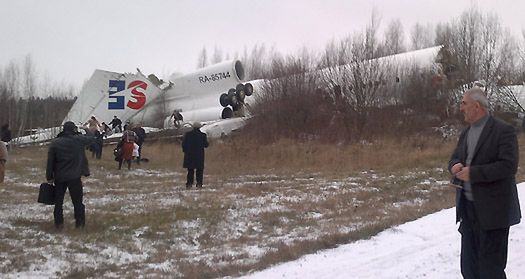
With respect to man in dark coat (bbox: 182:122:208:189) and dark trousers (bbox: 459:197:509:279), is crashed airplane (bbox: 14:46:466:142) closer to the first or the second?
man in dark coat (bbox: 182:122:208:189)

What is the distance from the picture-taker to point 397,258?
592 cm

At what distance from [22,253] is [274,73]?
89.5 feet

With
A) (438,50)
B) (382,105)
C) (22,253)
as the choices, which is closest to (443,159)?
(382,105)

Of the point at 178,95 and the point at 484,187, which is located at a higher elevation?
the point at 178,95

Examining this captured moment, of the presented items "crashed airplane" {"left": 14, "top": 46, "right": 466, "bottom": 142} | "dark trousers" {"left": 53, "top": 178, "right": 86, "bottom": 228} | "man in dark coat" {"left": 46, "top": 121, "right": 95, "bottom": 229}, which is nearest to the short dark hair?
"man in dark coat" {"left": 46, "top": 121, "right": 95, "bottom": 229}

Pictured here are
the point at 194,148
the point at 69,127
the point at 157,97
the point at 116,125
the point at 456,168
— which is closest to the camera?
the point at 456,168

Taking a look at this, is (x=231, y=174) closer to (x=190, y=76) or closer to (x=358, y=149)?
(x=358, y=149)

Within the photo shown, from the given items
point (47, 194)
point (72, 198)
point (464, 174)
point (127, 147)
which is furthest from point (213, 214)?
point (127, 147)

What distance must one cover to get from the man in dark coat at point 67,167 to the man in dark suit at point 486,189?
6.48 metres

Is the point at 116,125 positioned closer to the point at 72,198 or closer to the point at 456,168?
the point at 72,198

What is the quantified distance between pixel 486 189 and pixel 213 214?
7.02m

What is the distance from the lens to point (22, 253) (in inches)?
302

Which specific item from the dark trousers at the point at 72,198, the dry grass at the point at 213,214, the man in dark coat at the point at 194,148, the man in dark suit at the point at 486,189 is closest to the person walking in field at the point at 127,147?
the dry grass at the point at 213,214

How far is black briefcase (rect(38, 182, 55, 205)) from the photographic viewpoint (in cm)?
897
